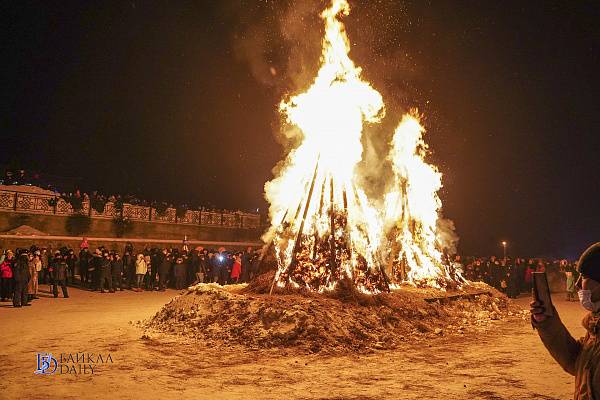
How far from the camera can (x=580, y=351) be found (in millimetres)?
2924

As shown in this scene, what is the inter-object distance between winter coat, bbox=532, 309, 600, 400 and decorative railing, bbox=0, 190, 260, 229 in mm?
26119

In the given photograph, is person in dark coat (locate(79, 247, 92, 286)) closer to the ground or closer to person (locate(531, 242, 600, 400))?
the ground

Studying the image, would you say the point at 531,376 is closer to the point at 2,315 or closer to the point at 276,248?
the point at 276,248

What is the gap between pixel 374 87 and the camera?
15023 mm

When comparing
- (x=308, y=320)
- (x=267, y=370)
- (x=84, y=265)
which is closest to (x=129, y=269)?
(x=84, y=265)

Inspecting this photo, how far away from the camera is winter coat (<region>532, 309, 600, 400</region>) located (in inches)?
104

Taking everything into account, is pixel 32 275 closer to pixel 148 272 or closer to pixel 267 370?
pixel 148 272

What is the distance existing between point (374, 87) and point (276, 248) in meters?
5.83

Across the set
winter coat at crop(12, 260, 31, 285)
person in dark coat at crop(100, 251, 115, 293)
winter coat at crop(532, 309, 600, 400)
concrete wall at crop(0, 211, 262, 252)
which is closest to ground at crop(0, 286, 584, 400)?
winter coat at crop(12, 260, 31, 285)

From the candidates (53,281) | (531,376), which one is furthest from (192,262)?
(531,376)

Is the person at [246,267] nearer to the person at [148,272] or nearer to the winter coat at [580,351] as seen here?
the person at [148,272]

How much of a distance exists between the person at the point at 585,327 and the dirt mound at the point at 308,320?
691 cm

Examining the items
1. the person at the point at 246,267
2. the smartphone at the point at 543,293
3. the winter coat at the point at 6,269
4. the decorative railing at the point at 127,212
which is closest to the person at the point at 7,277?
the winter coat at the point at 6,269

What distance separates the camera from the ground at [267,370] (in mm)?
6793
